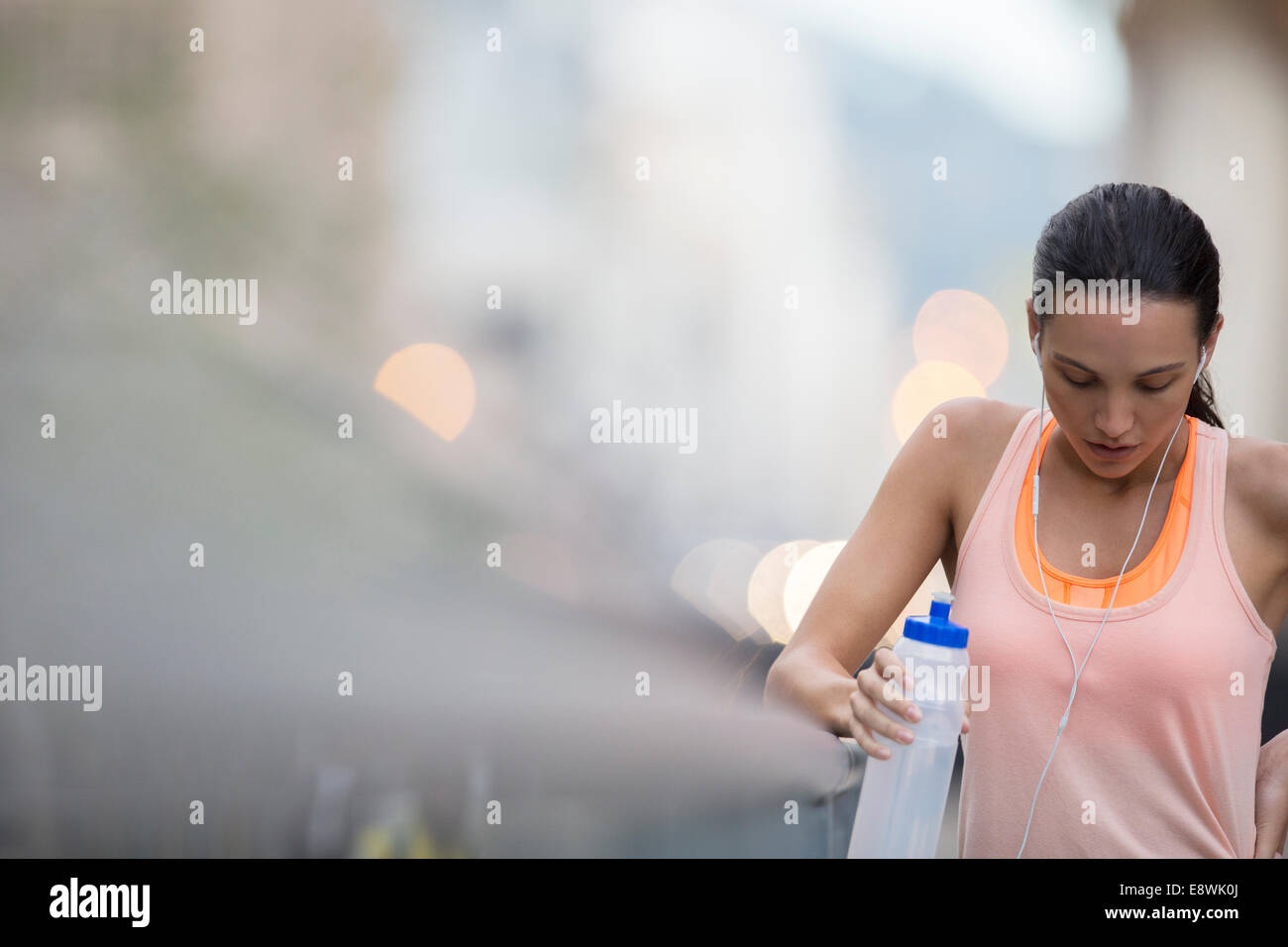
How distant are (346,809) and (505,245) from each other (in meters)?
1.41

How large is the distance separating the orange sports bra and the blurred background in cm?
144

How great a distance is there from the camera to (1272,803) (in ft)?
2.88

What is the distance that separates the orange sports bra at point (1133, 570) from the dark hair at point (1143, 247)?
144 mm

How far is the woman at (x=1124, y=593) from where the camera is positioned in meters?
0.82

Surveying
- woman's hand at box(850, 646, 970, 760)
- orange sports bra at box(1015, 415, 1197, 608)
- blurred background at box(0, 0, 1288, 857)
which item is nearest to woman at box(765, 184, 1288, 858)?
orange sports bra at box(1015, 415, 1197, 608)

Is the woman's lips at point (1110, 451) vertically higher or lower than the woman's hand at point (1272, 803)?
higher

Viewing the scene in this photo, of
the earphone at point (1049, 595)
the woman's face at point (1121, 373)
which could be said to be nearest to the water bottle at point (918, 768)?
the earphone at point (1049, 595)

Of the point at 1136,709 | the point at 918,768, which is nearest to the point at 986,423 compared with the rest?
the point at 1136,709

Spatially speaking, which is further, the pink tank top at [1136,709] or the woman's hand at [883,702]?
the pink tank top at [1136,709]

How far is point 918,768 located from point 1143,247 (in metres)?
0.48

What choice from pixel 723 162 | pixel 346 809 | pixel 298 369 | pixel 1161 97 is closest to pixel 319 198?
pixel 298 369

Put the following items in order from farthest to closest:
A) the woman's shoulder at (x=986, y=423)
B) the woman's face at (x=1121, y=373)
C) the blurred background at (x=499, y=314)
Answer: the blurred background at (x=499, y=314) < the woman's shoulder at (x=986, y=423) < the woman's face at (x=1121, y=373)

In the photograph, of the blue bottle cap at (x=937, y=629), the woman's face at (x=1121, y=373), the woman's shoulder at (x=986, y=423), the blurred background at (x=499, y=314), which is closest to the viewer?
the blue bottle cap at (x=937, y=629)

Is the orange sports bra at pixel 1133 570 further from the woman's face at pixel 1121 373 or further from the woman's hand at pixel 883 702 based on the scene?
the woman's hand at pixel 883 702
